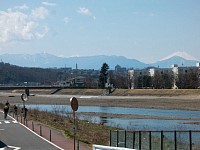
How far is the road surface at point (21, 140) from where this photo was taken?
73.6 feet

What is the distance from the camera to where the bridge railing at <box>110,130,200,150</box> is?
17.4m

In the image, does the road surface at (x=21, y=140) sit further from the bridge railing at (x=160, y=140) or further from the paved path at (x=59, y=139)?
the bridge railing at (x=160, y=140)

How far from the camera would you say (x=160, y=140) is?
18094 mm

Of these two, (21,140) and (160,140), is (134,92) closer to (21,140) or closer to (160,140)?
(21,140)

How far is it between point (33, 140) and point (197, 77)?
11196 centimetres

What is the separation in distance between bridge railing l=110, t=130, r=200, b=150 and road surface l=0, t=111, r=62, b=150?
11.2 feet

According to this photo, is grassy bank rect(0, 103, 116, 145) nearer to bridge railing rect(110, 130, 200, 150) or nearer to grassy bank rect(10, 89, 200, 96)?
bridge railing rect(110, 130, 200, 150)

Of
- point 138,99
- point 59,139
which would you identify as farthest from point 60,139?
point 138,99

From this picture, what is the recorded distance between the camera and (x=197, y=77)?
436 feet

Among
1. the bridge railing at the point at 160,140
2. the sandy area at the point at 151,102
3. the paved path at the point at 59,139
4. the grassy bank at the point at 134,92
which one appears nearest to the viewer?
the bridge railing at the point at 160,140

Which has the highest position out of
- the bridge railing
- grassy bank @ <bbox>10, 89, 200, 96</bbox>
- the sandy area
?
grassy bank @ <bbox>10, 89, 200, 96</bbox>

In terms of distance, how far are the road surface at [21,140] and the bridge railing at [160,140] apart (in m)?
3.42

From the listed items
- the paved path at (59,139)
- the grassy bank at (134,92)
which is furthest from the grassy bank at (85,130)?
the grassy bank at (134,92)

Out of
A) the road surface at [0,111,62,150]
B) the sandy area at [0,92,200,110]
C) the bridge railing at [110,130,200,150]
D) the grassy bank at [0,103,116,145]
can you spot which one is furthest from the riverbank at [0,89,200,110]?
the bridge railing at [110,130,200,150]
